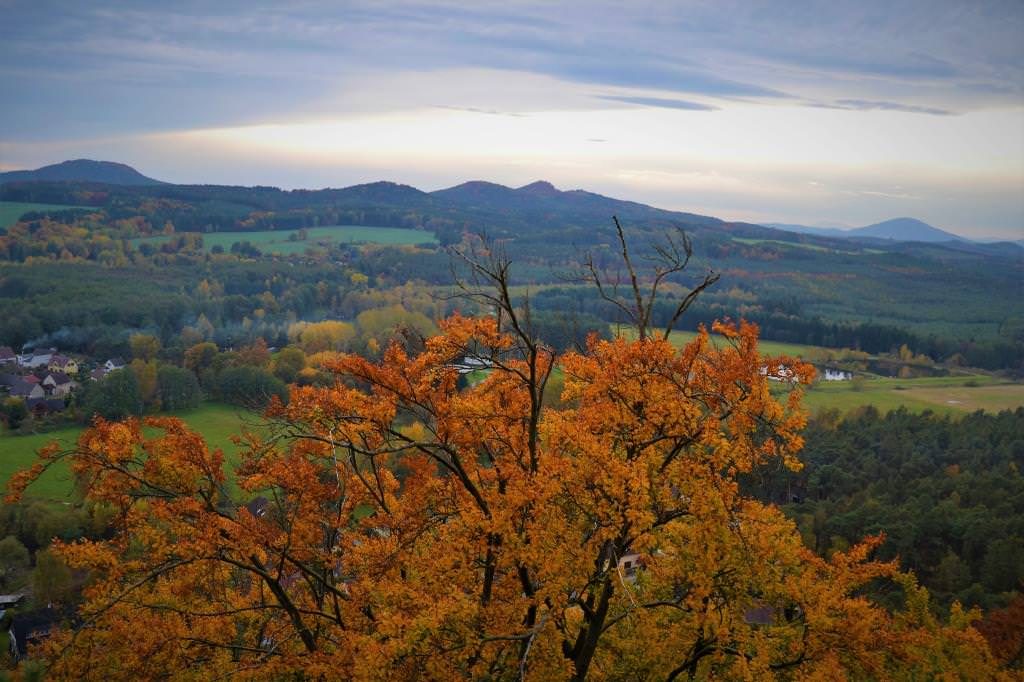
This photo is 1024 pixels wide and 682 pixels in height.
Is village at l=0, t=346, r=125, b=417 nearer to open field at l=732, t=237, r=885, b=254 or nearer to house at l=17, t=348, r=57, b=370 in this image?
house at l=17, t=348, r=57, b=370

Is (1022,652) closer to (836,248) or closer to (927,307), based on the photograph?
(927,307)

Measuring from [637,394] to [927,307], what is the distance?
123m

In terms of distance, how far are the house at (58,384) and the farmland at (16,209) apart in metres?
82.3

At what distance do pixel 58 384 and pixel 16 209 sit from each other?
97.7 m

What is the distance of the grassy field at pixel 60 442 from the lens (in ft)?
119

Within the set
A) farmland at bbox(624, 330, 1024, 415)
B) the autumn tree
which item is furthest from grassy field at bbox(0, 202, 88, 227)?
the autumn tree

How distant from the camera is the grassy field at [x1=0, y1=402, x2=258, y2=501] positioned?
36.2 meters

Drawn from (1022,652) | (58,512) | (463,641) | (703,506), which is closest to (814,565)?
(703,506)

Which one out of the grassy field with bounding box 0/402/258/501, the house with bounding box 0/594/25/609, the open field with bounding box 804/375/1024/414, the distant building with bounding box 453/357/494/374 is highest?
the distant building with bounding box 453/357/494/374

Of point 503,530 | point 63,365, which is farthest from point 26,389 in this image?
point 503,530

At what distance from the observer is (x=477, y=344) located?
10.8m

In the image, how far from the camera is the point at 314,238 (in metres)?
143

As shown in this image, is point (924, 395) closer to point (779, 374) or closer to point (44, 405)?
point (779, 374)

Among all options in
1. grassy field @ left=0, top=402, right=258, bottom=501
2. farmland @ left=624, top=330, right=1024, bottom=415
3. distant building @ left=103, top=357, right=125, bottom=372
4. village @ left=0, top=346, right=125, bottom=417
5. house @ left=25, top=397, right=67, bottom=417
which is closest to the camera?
grassy field @ left=0, top=402, right=258, bottom=501
